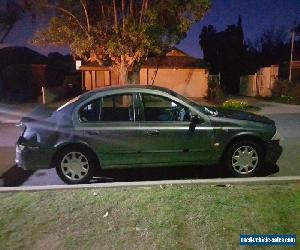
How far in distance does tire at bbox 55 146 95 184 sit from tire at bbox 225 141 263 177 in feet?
7.84

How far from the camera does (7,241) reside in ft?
13.3

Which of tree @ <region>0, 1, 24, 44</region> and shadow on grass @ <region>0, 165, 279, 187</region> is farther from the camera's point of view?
tree @ <region>0, 1, 24, 44</region>

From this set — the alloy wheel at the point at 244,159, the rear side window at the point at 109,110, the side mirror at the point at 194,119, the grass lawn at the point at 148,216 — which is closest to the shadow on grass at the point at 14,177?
the grass lawn at the point at 148,216

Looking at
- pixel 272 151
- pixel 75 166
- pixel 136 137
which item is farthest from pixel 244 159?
pixel 75 166

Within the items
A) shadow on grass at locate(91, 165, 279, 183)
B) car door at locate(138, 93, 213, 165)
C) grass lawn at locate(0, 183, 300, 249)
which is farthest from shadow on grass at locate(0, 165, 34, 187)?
car door at locate(138, 93, 213, 165)

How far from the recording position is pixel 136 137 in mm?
6074

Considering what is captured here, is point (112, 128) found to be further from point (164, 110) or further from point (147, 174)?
point (147, 174)

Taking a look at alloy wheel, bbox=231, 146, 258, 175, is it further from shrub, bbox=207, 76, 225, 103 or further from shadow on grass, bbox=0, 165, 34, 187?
Answer: shrub, bbox=207, 76, 225, 103

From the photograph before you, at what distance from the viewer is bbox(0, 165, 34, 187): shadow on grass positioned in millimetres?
6352

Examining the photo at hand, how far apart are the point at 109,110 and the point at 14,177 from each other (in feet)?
7.35

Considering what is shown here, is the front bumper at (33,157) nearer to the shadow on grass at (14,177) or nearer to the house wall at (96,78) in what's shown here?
the shadow on grass at (14,177)

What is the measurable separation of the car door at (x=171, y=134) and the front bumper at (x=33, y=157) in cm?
162

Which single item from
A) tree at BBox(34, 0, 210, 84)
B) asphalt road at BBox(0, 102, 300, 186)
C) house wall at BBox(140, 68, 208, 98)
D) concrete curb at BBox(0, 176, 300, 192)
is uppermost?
tree at BBox(34, 0, 210, 84)

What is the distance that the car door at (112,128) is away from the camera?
6.04 metres
